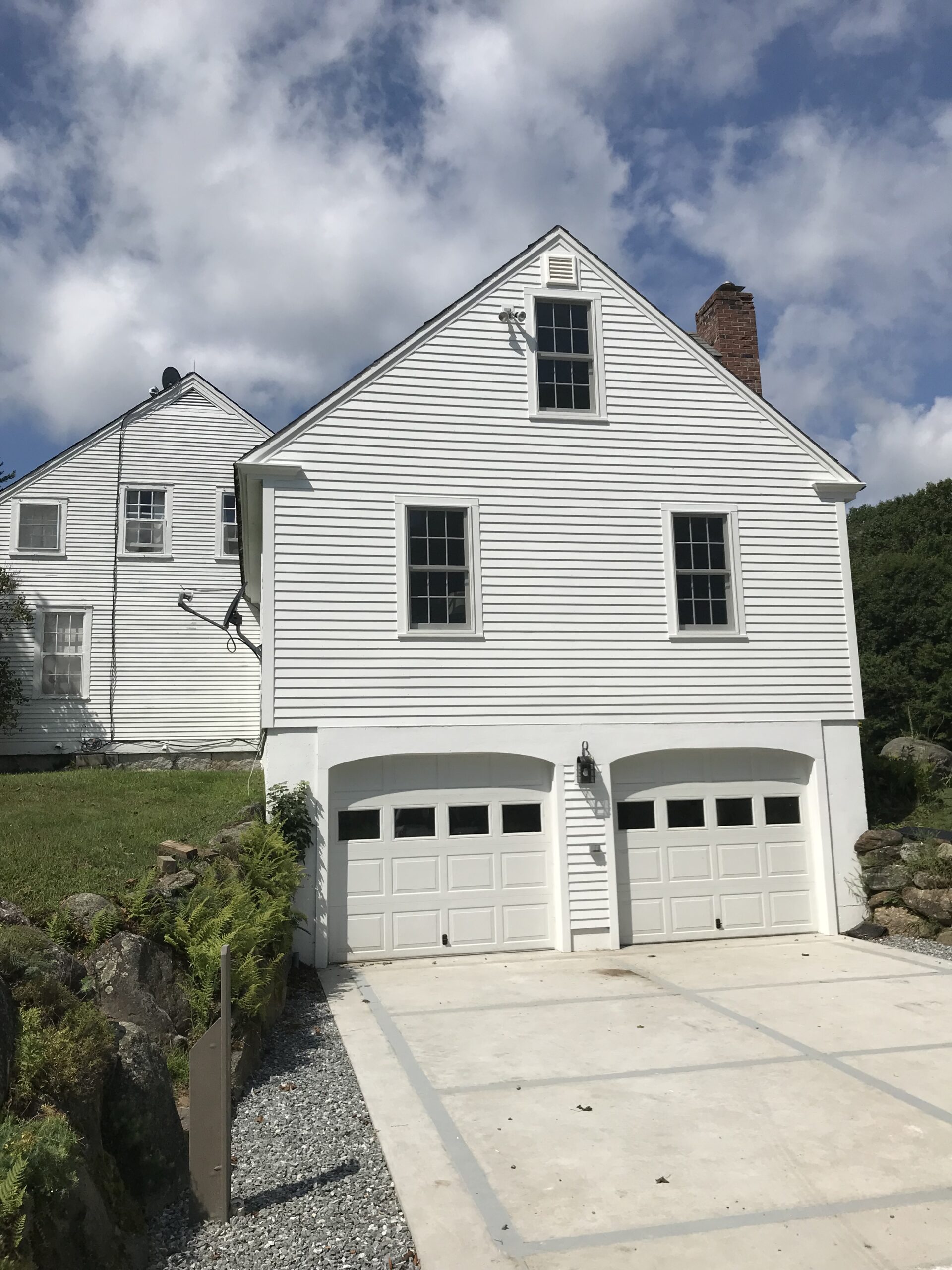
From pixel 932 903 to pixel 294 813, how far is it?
823 centimetres

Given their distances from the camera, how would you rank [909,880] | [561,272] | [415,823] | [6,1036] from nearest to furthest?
[6,1036] → [415,823] → [909,880] → [561,272]

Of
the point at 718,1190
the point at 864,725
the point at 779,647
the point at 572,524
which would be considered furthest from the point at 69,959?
the point at 864,725

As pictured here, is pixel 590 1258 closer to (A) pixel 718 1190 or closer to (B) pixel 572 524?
(A) pixel 718 1190

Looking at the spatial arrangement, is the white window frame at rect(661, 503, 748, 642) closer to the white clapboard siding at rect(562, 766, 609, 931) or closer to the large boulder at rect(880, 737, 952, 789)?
the white clapboard siding at rect(562, 766, 609, 931)

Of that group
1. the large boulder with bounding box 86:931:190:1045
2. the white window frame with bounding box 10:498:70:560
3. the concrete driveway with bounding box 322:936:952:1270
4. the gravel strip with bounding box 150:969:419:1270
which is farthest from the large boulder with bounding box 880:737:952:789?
the white window frame with bounding box 10:498:70:560

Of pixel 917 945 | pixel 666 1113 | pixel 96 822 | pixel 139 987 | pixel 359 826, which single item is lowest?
pixel 666 1113

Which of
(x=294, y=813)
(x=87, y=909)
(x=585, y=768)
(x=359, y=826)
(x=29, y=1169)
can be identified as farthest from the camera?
(x=585, y=768)

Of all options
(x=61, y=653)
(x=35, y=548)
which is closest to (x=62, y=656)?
(x=61, y=653)

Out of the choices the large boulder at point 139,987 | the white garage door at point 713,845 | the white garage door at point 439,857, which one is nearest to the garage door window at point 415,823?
the white garage door at point 439,857

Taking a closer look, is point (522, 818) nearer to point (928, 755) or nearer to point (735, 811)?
point (735, 811)

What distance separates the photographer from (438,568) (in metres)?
13.0

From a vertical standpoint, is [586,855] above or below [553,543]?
below

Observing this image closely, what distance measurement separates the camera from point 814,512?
14297 millimetres

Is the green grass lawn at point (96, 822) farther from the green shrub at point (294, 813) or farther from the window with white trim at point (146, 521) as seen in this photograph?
the window with white trim at point (146, 521)
